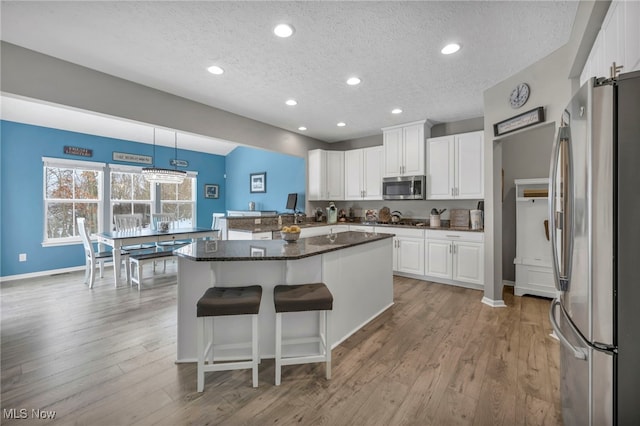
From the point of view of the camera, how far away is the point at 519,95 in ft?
9.62

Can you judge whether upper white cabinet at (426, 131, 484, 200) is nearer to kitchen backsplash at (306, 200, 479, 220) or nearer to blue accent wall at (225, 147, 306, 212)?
kitchen backsplash at (306, 200, 479, 220)

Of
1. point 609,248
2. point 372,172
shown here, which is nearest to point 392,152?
point 372,172

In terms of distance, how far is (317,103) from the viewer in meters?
3.77

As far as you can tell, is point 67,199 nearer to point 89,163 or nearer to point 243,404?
point 89,163

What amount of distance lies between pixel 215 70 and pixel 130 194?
179 inches

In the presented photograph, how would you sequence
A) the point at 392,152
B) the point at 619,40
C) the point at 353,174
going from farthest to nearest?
1. the point at 353,174
2. the point at 392,152
3. the point at 619,40

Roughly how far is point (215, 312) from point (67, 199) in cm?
528

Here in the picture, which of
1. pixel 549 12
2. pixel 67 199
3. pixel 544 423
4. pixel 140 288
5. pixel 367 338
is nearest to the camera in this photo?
pixel 544 423

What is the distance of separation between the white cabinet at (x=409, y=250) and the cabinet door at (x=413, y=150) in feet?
3.37

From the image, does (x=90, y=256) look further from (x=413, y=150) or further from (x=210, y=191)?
(x=413, y=150)

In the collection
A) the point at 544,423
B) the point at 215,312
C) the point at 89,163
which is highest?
the point at 89,163

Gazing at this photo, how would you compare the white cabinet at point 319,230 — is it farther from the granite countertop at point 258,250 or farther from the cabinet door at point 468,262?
the granite countertop at point 258,250

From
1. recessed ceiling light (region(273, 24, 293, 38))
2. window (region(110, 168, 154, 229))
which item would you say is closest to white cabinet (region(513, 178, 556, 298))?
recessed ceiling light (region(273, 24, 293, 38))

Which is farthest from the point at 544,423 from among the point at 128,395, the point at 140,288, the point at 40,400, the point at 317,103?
the point at 140,288
